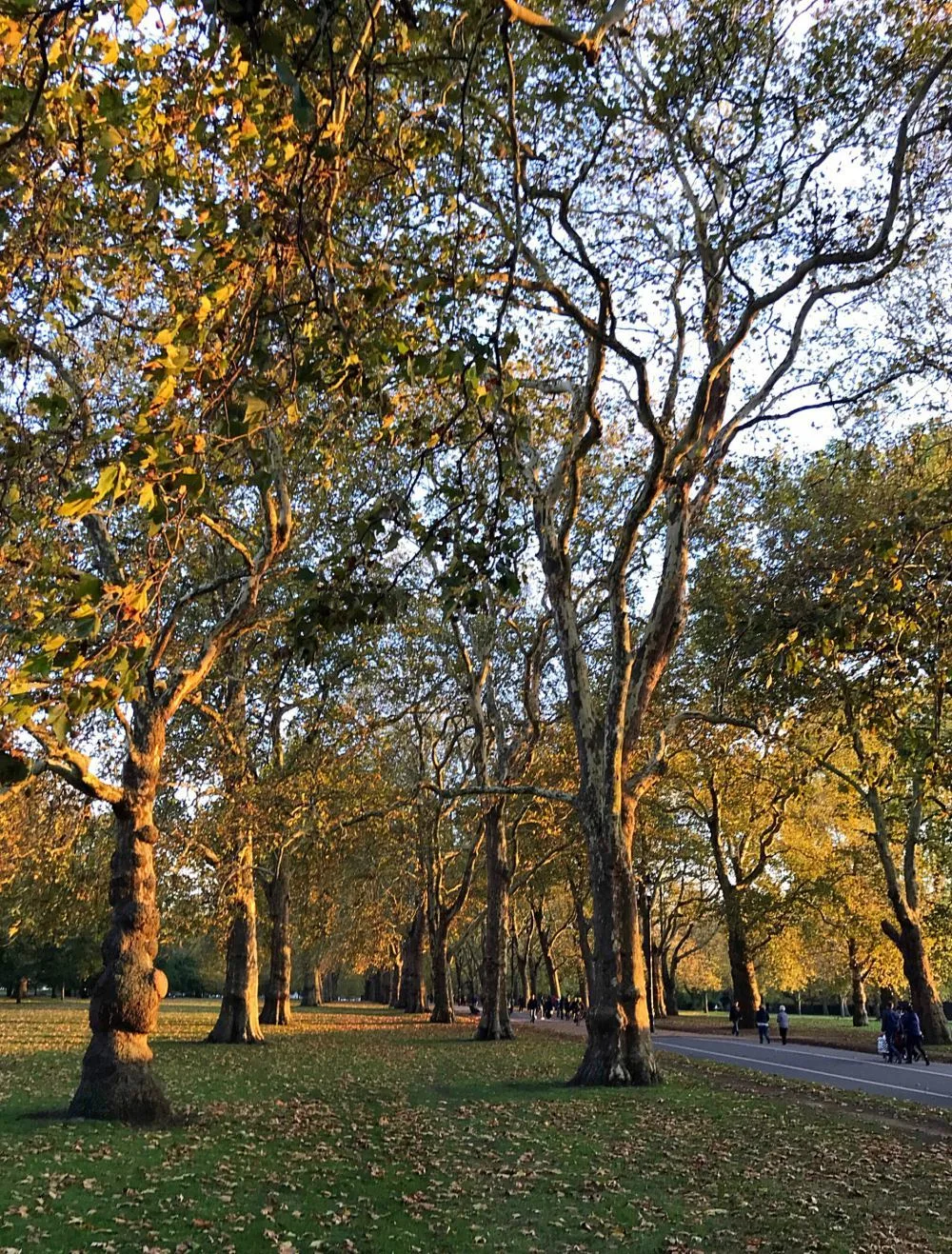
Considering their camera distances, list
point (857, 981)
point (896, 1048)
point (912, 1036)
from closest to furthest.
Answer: point (912, 1036), point (896, 1048), point (857, 981)

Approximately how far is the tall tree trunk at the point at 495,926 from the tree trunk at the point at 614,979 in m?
9.91

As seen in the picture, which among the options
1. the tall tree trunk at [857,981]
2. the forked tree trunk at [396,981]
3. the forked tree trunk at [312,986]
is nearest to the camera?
the tall tree trunk at [857,981]

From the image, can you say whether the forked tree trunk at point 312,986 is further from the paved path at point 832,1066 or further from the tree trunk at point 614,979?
the tree trunk at point 614,979

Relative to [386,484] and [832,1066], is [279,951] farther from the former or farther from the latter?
[386,484]

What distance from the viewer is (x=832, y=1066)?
22.7m

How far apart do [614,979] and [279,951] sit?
21138 mm

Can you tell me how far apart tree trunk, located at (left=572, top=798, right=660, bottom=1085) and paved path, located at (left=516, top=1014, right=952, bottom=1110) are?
486cm

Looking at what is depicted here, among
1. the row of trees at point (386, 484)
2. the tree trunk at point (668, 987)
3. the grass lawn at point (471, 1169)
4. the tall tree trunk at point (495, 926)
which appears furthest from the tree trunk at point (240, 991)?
the tree trunk at point (668, 987)

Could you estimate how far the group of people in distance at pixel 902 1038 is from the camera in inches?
934

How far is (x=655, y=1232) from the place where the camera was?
6.91m

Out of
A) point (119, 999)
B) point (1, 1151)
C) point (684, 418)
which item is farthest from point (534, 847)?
point (1, 1151)

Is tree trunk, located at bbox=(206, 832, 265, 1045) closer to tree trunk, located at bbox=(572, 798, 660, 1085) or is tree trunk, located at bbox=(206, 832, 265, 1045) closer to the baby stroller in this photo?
tree trunk, located at bbox=(572, 798, 660, 1085)

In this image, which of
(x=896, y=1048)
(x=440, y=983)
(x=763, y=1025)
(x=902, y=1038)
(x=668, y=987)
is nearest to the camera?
(x=902, y=1038)

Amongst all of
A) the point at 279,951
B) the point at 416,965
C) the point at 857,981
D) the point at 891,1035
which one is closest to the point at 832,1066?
the point at 891,1035
